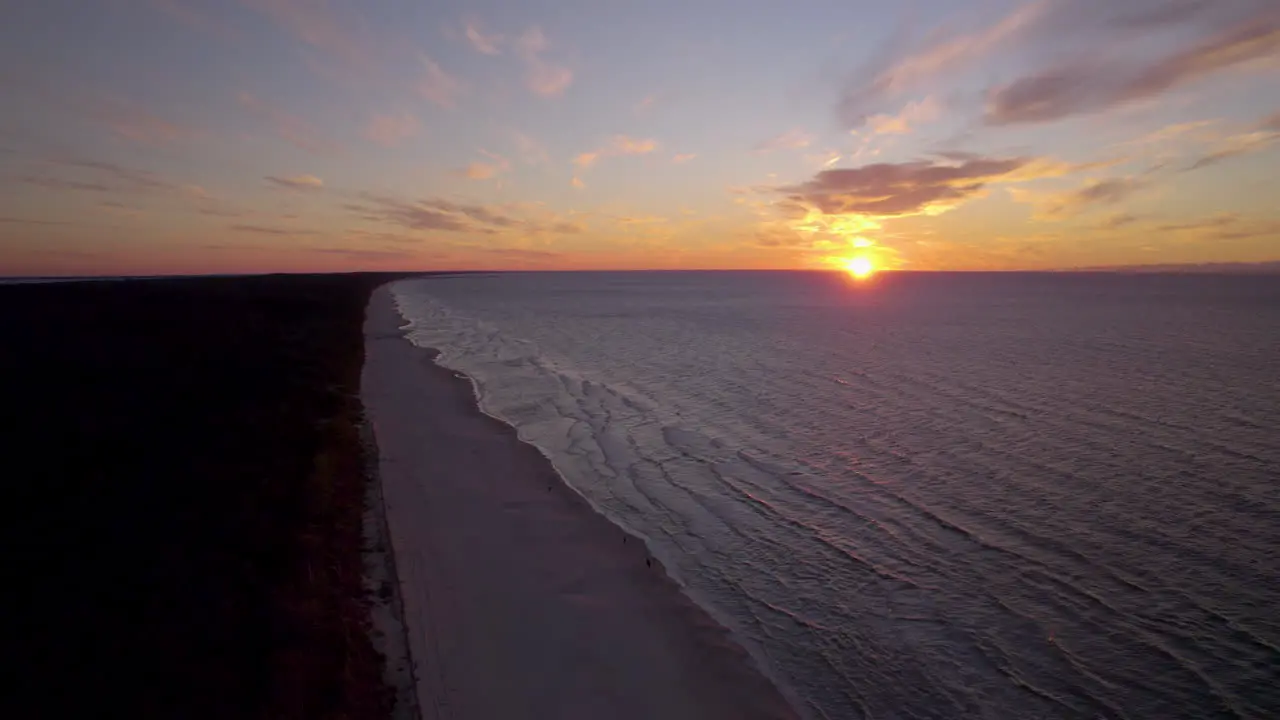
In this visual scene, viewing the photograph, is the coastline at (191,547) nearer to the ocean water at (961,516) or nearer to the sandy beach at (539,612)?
the sandy beach at (539,612)

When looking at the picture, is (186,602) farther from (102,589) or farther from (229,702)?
(229,702)

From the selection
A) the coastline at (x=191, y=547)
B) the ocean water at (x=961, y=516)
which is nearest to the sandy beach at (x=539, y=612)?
the ocean water at (x=961, y=516)

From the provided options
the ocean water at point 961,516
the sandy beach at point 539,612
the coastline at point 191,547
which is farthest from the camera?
the ocean water at point 961,516

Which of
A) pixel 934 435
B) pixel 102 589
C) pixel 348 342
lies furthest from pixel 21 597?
pixel 348 342

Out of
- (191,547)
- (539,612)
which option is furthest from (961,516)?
(191,547)

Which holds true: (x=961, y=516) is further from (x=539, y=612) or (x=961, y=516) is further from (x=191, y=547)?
(x=191, y=547)
